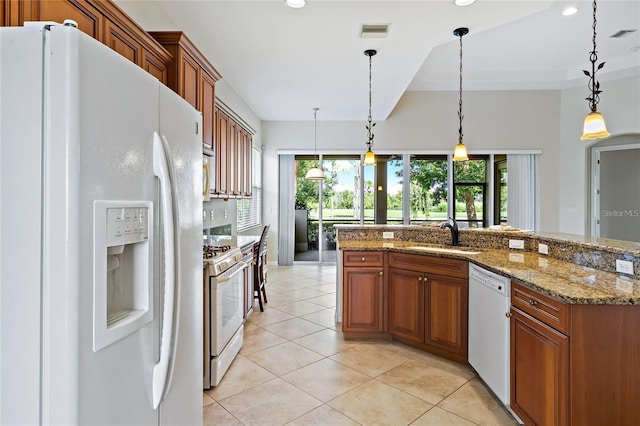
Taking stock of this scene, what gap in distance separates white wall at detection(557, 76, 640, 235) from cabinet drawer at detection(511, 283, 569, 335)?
5.60 meters

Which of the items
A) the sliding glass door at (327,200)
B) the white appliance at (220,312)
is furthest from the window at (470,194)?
the white appliance at (220,312)

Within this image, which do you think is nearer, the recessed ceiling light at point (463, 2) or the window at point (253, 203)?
the recessed ceiling light at point (463, 2)

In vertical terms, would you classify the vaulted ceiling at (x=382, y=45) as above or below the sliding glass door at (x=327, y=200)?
above

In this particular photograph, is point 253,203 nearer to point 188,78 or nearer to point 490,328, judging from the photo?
point 188,78

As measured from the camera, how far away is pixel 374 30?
3.28 metres

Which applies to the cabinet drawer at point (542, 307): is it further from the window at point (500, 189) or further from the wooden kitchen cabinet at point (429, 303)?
the window at point (500, 189)

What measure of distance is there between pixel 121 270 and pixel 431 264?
2.56 metres

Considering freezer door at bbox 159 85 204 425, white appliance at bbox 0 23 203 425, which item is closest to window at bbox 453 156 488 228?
freezer door at bbox 159 85 204 425

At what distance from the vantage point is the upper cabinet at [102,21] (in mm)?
1163

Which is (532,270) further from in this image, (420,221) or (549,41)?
(420,221)

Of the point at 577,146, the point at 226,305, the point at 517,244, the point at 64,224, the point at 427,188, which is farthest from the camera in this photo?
the point at 427,188

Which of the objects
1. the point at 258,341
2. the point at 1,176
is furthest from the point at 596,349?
the point at 258,341

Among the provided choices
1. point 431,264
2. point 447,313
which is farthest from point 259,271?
point 447,313

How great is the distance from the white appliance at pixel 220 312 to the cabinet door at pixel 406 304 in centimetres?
145
